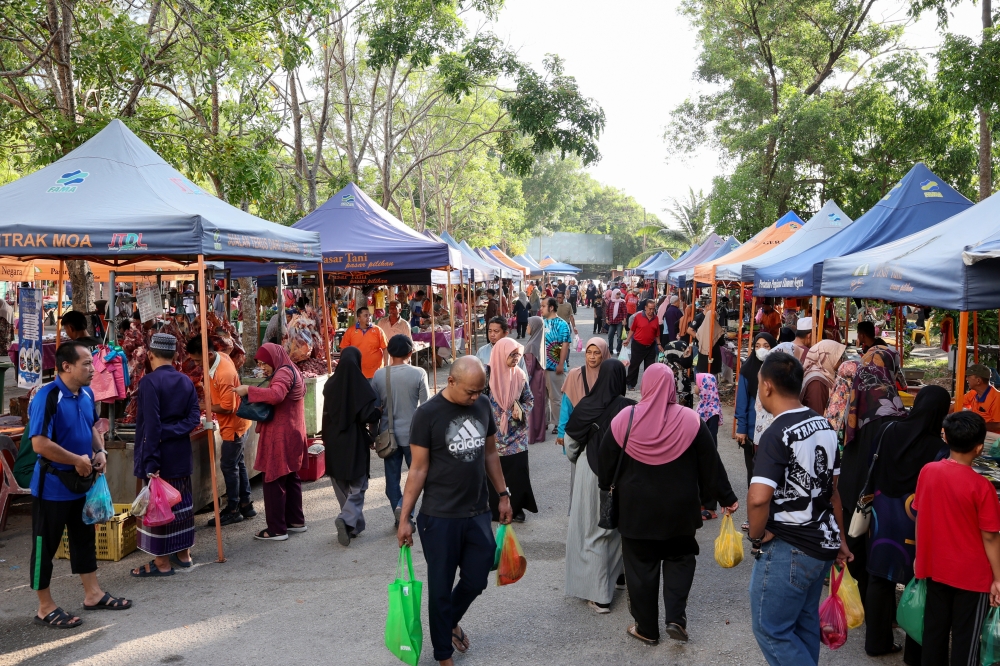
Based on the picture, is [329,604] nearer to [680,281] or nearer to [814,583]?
[814,583]

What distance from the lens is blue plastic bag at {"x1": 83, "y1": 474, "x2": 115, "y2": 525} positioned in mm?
4887

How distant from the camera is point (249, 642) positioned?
4727mm

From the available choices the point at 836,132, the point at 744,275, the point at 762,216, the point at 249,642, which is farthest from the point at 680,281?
the point at 249,642

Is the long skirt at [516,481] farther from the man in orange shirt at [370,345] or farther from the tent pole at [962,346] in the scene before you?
the man in orange shirt at [370,345]

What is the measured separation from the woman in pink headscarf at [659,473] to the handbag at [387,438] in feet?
8.51

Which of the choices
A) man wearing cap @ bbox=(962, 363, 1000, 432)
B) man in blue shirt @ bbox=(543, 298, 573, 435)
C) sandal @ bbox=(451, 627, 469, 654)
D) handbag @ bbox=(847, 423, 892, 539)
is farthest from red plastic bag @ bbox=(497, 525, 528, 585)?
man in blue shirt @ bbox=(543, 298, 573, 435)

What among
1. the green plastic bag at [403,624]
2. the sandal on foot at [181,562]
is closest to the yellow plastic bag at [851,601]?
the green plastic bag at [403,624]

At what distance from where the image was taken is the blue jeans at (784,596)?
3439mm

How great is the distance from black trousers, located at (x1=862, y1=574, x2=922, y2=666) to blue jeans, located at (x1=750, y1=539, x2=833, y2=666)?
3.50 feet

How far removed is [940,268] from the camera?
495 cm

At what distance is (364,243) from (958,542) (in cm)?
836

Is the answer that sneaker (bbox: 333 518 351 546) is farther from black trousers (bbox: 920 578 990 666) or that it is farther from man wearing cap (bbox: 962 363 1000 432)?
man wearing cap (bbox: 962 363 1000 432)

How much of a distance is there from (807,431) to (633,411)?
43.0 inches

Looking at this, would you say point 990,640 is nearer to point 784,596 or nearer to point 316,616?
point 784,596
